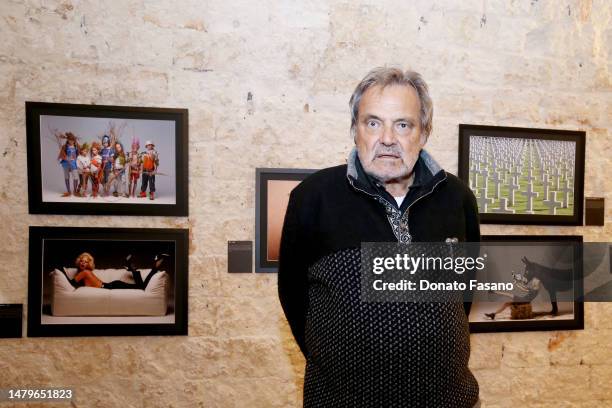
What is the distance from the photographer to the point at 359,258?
4.46ft

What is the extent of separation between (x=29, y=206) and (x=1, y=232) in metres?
0.17

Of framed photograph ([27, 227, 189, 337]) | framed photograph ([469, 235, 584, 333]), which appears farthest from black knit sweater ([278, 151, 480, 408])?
framed photograph ([469, 235, 584, 333])

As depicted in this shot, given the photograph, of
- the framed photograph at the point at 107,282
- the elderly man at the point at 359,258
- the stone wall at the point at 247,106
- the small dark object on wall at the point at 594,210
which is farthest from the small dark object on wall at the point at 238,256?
the small dark object on wall at the point at 594,210

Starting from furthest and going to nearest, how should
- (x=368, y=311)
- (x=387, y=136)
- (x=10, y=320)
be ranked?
1. (x=10, y=320)
2. (x=387, y=136)
3. (x=368, y=311)

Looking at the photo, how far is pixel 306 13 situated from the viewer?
2156 millimetres

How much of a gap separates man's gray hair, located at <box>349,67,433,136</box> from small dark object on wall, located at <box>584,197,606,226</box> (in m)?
1.33

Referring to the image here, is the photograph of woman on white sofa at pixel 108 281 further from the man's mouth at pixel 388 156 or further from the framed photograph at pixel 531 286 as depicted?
the framed photograph at pixel 531 286

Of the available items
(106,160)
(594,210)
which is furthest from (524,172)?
(106,160)

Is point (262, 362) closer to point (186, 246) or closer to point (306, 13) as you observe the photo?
point (186, 246)

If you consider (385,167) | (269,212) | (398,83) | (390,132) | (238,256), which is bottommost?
(238,256)

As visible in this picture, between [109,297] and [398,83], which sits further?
[109,297]

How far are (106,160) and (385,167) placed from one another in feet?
4.11

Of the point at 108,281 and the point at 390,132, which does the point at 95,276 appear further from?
the point at 390,132

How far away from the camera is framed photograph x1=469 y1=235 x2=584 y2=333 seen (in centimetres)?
227
